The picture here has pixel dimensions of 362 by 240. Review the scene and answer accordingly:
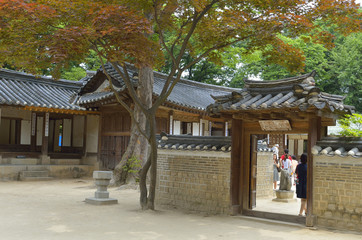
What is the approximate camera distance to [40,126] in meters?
21.3

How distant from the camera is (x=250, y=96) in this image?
9.95 meters

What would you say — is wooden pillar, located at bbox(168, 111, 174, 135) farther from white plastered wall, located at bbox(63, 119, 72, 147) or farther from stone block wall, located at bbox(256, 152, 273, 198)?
white plastered wall, located at bbox(63, 119, 72, 147)

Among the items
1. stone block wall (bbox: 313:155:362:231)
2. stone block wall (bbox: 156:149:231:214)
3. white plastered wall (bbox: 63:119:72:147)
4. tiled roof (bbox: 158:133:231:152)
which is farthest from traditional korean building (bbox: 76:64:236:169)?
stone block wall (bbox: 313:155:362:231)

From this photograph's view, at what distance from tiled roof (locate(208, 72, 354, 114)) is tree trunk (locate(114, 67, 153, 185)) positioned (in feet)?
19.4

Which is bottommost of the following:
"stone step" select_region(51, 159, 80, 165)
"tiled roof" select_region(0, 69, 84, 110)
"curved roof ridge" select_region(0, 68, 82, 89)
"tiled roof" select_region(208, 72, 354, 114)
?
"stone step" select_region(51, 159, 80, 165)

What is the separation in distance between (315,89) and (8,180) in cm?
1434

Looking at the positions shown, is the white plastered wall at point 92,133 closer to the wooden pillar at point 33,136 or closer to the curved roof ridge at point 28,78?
the curved roof ridge at point 28,78

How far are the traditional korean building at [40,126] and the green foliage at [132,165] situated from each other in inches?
202

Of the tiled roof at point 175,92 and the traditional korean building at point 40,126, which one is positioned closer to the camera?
the traditional korean building at point 40,126

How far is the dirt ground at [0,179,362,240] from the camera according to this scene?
757 cm

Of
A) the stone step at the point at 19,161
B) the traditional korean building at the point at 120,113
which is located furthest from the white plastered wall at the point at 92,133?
the stone step at the point at 19,161

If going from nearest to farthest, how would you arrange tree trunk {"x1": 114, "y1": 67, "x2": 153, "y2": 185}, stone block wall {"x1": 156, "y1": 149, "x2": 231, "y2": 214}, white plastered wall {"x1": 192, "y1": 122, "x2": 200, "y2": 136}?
1. stone block wall {"x1": 156, "y1": 149, "x2": 231, "y2": 214}
2. tree trunk {"x1": 114, "y1": 67, "x2": 153, "y2": 185}
3. white plastered wall {"x1": 192, "y1": 122, "x2": 200, "y2": 136}

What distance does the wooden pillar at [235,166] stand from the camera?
10.0 meters

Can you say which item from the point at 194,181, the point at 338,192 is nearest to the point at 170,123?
the point at 194,181
